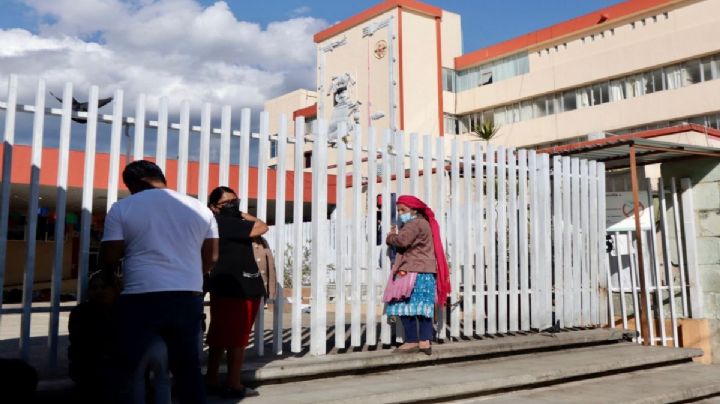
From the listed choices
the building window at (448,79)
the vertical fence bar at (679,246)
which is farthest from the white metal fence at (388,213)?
the building window at (448,79)

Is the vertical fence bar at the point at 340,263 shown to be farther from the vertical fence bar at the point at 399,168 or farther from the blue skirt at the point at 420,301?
the vertical fence bar at the point at 399,168

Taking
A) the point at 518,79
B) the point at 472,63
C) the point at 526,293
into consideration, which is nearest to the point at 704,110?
the point at 518,79

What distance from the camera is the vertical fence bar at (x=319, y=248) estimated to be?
5301mm

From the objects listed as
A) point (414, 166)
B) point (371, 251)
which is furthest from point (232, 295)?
point (414, 166)

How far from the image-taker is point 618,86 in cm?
2711

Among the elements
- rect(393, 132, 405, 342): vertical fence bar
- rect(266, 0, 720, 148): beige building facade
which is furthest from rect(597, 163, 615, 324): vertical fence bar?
rect(266, 0, 720, 148): beige building facade

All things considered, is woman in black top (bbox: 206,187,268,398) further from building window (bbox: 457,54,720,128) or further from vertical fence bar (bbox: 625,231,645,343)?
building window (bbox: 457,54,720,128)

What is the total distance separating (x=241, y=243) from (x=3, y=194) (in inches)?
59.8

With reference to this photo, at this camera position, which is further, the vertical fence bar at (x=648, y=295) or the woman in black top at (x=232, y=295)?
the vertical fence bar at (x=648, y=295)

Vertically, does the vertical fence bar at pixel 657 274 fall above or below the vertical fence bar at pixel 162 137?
below

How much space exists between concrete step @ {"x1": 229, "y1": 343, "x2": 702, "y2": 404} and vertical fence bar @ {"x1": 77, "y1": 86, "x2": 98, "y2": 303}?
1.39 metres

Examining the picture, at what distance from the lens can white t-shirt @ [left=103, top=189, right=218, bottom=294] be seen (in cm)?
311

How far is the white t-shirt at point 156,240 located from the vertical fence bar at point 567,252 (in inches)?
204

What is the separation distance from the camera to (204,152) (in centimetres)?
493
